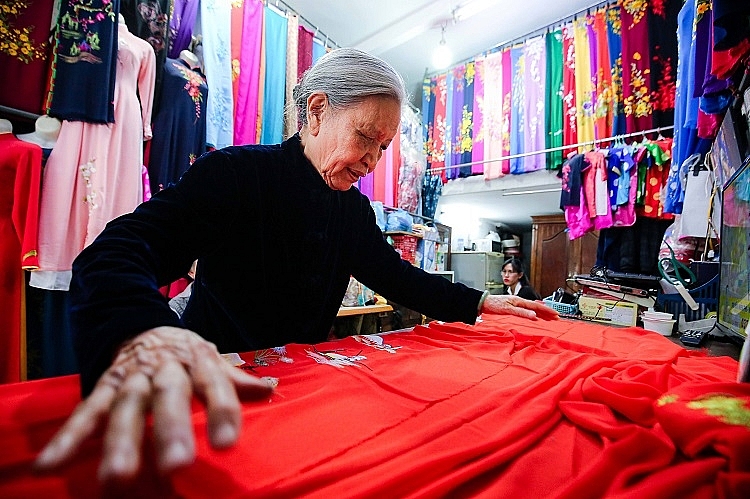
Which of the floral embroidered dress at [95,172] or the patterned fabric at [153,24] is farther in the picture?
the patterned fabric at [153,24]

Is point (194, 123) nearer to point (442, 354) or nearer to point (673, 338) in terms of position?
point (442, 354)

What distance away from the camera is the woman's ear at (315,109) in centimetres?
90

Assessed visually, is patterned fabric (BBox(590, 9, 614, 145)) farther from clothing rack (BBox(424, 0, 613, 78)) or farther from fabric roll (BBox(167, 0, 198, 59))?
fabric roll (BBox(167, 0, 198, 59))

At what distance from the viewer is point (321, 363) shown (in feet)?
2.70

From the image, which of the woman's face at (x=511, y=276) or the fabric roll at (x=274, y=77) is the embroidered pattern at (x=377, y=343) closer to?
the fabric roll at (x=274, y=77)

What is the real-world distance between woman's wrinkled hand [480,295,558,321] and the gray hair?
26.0 inches

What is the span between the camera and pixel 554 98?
3.65 m

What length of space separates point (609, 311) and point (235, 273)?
8.07 ft

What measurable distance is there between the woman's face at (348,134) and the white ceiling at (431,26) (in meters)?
3.10

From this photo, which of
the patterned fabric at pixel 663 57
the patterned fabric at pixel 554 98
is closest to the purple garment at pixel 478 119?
the patterned fabric at pixel 554 98

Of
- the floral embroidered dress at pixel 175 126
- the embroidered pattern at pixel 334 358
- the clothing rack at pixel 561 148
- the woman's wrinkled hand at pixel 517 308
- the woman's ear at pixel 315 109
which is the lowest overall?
the embroidered pattern at pixel 334 358

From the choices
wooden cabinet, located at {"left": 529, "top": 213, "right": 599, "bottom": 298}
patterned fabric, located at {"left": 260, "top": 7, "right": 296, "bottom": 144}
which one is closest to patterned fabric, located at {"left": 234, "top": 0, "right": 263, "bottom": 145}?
patterned fabric, located at {"left": 260, "top": 7, "right": 296, "bottom": 144}

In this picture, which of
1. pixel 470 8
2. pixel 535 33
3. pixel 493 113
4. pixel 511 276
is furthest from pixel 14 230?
pixel 535 33

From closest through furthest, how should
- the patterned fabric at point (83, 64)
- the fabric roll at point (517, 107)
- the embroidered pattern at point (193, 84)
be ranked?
the patterned fabric at point (83, 64)
the embroidered pattern at point (193, 84)
the fabric roll at point (517, 107)
